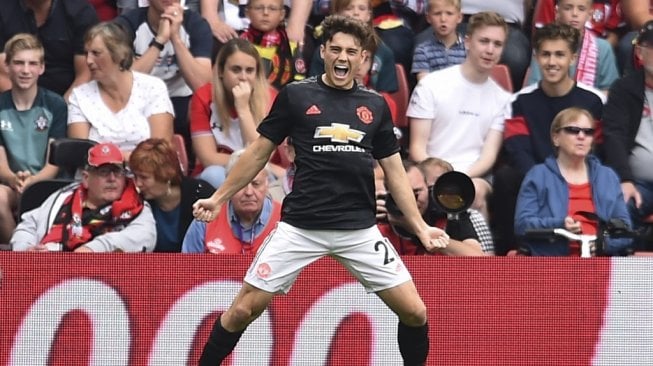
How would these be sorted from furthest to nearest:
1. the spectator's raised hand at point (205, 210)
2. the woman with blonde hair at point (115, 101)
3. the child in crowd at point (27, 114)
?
the woman with blonde hair at point (115, 101) → the child in crowd at point (27, 114) → the spectator's raised hand at point (205, 210)

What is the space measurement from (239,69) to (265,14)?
35.5 inches

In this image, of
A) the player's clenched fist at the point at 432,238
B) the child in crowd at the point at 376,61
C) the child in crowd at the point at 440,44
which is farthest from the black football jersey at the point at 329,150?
the child in crowd at the point at 440,44

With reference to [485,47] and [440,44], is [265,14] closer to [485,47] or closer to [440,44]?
[440,44]

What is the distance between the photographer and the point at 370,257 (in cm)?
800

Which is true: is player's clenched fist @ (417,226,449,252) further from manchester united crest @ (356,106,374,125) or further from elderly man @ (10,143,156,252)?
elderly man @ (10,143,156,252)

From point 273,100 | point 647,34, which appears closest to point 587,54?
point 647,34

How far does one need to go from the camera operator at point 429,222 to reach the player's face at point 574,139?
0.80 meters

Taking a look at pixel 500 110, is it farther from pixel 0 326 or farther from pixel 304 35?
pixel 0 326

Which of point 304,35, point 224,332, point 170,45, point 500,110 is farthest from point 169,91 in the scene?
point 224,332

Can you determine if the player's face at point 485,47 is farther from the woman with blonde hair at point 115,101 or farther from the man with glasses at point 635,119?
the woman with blonde hair at point 115,101

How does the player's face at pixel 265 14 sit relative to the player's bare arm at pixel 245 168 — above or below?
above

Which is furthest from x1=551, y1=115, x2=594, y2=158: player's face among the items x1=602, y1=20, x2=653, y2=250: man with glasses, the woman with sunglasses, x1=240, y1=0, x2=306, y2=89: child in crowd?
x1=240, y1=0, x2=306, y2=89: child in crowd

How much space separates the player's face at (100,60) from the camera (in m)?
10.5

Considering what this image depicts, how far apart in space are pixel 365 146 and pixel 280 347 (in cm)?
157
